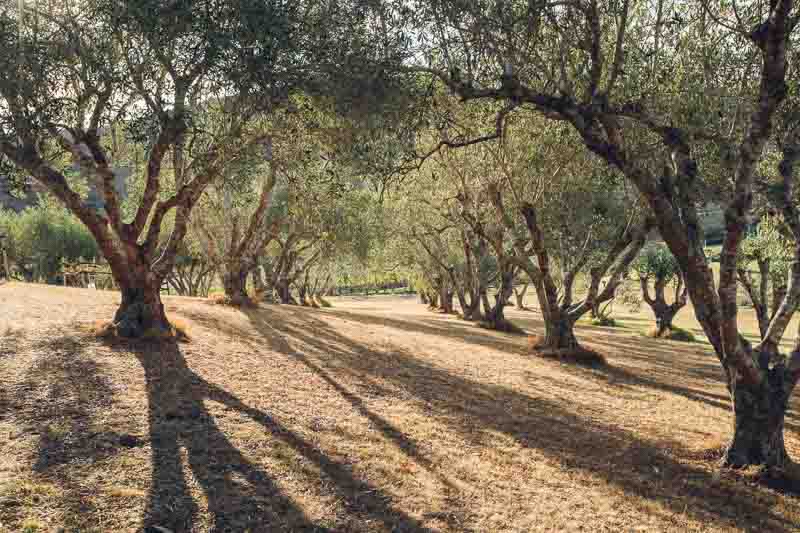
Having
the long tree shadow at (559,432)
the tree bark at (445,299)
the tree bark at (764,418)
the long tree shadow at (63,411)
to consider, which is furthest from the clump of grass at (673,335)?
the long tree shadow at (63,411)

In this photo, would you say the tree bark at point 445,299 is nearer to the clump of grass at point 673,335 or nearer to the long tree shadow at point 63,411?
the clump of grass at point 673,335

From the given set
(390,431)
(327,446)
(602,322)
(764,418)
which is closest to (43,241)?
(602,322)

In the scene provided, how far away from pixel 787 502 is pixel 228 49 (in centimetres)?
1014

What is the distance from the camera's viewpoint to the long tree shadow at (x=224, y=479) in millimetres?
5699

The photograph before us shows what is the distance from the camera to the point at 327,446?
7.91 meters

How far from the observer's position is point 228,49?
8594mm

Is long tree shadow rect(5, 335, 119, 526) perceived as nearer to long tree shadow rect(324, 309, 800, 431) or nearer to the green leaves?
long tree shadow rect(324, 309, 800, 431)

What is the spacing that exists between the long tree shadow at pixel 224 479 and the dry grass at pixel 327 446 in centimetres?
2

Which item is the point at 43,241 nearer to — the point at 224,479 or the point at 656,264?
the point at 656,264

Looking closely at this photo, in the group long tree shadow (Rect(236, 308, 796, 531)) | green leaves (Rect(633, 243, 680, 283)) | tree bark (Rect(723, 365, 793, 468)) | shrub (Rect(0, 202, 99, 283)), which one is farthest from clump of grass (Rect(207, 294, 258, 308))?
shrub (Rect(0, 202, 99, 283))

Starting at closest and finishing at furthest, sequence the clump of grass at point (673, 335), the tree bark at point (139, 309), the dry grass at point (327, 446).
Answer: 1. the dry grass at point (327, 446)
2. the tree bark at point (139, 309)
3. the clump of grass at point (673, 335)

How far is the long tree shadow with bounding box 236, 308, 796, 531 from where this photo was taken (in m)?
7.44

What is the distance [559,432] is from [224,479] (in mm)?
6042

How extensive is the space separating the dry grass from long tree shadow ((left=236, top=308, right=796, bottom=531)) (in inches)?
1.8
